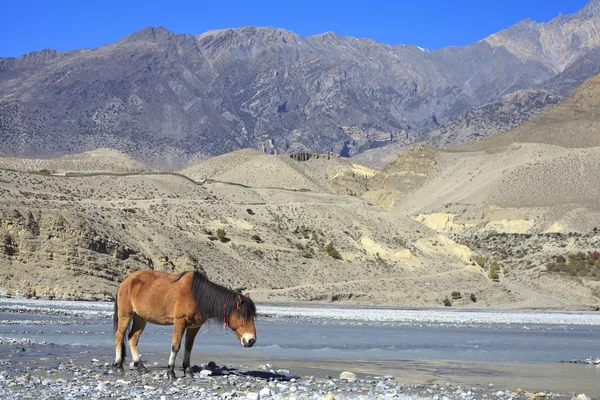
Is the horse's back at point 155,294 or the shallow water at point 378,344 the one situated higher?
the horse's back at point 155,294

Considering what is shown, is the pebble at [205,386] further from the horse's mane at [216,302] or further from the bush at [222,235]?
the bush at [222,235]

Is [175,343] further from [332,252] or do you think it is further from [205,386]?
[332,252]

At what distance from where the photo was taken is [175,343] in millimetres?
17562

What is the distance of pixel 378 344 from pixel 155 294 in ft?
44.8

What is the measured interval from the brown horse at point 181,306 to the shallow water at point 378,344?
3202mm

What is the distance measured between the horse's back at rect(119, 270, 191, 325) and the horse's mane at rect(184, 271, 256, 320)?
0.83 feet

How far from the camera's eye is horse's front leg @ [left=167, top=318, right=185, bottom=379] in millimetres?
17359

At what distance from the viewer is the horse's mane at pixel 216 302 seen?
1772cm

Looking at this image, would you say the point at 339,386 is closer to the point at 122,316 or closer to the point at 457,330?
the point at 122,316

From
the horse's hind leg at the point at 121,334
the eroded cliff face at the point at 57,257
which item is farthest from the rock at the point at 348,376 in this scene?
the eroded cliff face at the point at 57,257

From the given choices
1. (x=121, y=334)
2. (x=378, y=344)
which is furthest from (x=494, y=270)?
(x=121, y=334)

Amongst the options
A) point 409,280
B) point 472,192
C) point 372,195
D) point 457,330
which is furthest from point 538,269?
point 372,195

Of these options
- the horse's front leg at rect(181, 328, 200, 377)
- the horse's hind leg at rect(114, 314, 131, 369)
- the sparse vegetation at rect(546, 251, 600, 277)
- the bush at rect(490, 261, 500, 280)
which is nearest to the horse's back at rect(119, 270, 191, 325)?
the horse's hind leg at rect(114, 314, 131, 369)

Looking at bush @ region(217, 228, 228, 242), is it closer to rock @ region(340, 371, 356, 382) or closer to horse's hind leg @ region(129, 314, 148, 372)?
horse's hind leg @ region(129, 314, 148, 372)
